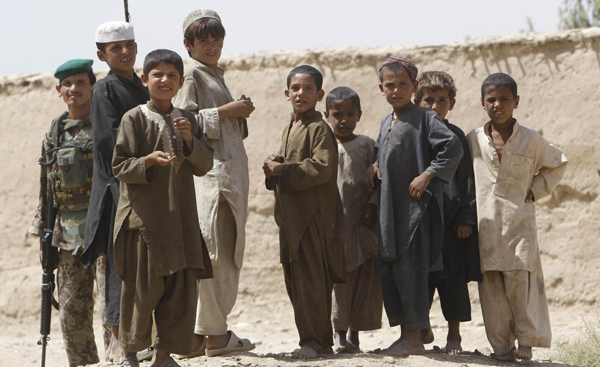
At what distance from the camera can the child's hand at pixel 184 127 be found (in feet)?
11.6

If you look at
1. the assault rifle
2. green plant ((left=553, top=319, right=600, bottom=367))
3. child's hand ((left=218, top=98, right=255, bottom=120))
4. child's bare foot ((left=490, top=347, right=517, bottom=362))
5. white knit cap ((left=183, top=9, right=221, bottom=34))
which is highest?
Answer: white knit cap ((left=183, top=9, right=221, bottom=34))

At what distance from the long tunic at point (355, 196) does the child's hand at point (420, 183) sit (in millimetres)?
331

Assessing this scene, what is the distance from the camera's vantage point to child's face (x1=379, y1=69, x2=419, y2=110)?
14.3 ft

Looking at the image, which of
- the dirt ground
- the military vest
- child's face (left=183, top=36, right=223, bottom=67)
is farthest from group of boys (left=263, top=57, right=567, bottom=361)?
the military vest

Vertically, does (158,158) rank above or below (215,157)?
below

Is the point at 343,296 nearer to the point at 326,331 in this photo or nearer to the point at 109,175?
the point at 326,331

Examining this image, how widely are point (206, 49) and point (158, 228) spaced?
50.3 inches

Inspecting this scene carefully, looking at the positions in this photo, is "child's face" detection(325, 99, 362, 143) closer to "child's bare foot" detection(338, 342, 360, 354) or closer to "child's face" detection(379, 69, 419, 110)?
"child's face" detection(379, 69, 419, 110)

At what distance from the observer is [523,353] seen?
4262 mm

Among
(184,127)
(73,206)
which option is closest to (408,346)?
(184,127)

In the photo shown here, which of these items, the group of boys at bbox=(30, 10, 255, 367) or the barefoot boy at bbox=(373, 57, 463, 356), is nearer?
the group of boys at bbox=(30, 10, 255, 367)

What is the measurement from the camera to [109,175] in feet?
13.1

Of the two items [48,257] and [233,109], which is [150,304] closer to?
[233,109]

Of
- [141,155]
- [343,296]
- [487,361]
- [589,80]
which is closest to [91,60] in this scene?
[141,155]
